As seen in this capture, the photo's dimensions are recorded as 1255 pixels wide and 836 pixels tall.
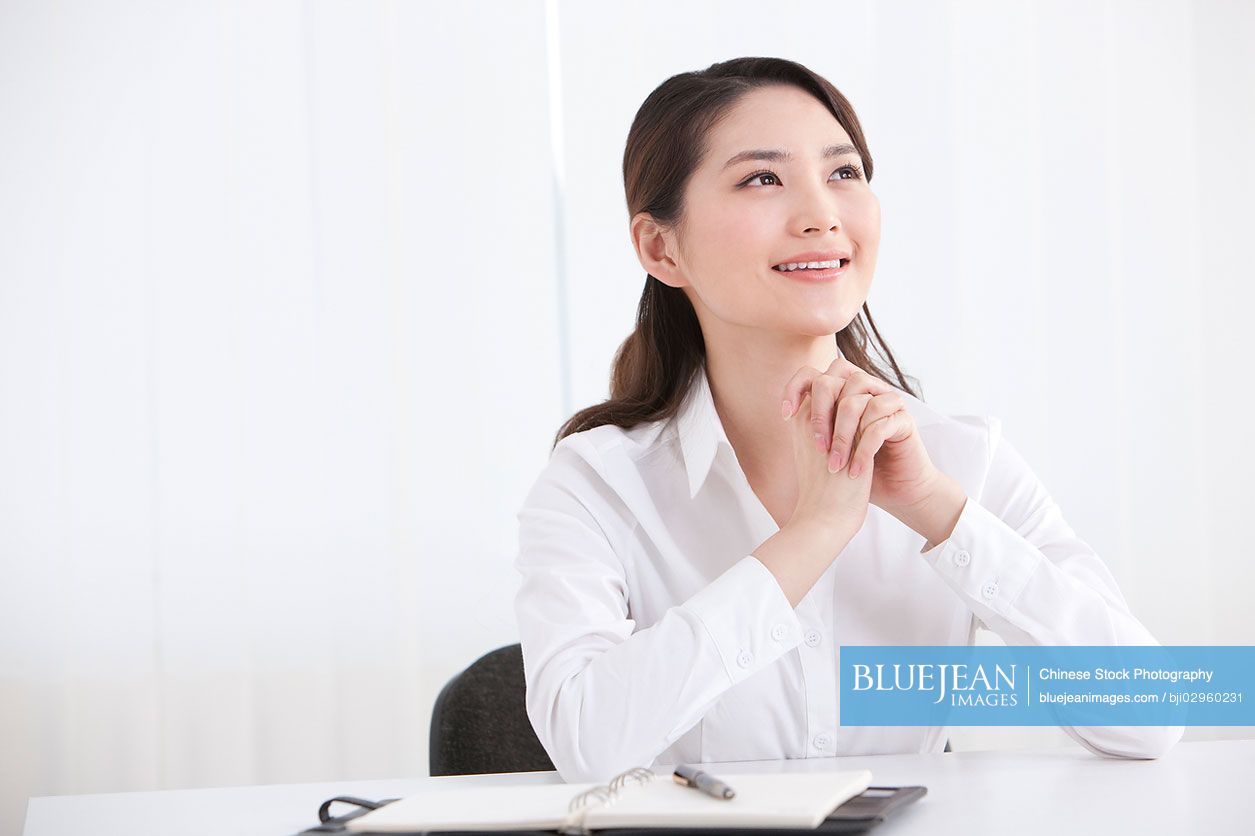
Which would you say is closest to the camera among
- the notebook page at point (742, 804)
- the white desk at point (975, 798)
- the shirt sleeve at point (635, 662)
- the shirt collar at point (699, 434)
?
the notebook page at point (742, 804)

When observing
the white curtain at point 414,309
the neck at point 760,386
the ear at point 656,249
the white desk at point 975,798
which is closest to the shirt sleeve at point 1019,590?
the white desk at point 975,798

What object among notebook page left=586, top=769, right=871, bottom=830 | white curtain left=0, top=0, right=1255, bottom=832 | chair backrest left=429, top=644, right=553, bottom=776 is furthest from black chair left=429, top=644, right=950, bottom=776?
white curtain left=0, top=0, right=1255, bottom=832

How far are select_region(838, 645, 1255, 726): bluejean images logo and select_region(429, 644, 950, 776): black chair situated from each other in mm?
445

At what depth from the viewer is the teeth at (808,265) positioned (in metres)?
1.42

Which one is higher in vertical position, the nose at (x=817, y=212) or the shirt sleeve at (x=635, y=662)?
the nose at (x=817, y=212)

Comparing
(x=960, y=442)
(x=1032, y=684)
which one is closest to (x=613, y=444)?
(x=960, y=442)

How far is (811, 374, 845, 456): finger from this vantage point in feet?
4.21

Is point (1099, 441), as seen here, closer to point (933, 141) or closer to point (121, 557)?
point (933, 141)

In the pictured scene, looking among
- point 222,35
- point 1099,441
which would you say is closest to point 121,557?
point 222,35

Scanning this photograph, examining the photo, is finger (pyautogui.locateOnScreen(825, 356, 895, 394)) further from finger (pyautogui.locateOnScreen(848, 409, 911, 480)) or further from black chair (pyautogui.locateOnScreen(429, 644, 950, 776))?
black chair (pyautogui.locateOnScreen(429, 644, 950, 776))

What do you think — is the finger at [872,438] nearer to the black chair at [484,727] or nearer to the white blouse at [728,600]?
the white blouse at [728,600]

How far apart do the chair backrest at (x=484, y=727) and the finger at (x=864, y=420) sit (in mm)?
518

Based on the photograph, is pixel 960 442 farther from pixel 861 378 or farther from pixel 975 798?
pixel 975 798

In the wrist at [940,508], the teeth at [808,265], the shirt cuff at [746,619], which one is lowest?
the shirt cuff at [746,619]
